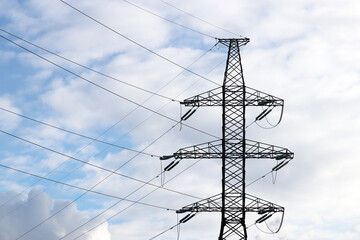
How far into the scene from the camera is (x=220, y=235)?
5675 cm

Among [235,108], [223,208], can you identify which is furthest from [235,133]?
[223,208]

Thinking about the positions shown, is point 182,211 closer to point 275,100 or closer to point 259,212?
point 259,212

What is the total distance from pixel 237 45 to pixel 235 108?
5330 mm

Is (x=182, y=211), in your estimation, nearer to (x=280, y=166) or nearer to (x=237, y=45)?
(x=280, y=166)

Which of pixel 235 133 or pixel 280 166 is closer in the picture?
pixel 235 133

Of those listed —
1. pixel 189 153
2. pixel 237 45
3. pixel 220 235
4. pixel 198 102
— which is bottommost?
pixel 220 235

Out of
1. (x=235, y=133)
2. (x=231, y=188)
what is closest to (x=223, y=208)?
(x=231, y=188)

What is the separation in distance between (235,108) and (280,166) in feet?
21.3

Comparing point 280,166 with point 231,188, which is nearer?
point 231,188

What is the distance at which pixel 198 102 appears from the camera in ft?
192

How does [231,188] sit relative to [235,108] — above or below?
below

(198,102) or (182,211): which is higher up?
(198,102)

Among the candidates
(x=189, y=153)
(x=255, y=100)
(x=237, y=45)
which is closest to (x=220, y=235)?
(x=189, y=153)

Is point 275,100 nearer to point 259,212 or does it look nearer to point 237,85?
point 237,85
